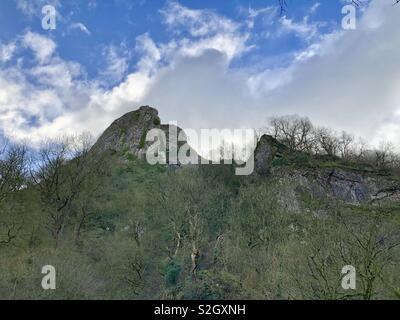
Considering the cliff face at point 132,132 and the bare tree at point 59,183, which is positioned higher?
the cliff face at point 132,132

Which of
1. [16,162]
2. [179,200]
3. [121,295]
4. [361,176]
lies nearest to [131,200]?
[179,200]

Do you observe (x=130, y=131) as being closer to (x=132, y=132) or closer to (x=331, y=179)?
(x=132, y=132)

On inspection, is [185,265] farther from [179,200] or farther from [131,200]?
→ [131,200]

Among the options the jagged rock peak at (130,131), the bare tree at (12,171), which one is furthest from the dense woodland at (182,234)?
the jagged rock peak at (130,131)

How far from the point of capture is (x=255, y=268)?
22750 mm

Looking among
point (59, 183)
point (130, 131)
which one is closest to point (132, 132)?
point (130, 131)

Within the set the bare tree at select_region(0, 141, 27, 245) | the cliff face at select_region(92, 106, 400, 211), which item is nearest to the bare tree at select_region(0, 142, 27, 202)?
the bare tree at select_region(0, 141, 27, 245)

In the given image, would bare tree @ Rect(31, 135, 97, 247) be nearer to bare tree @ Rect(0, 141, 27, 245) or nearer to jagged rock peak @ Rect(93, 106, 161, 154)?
bare tree @ Rect(0, 141, 27, 245)

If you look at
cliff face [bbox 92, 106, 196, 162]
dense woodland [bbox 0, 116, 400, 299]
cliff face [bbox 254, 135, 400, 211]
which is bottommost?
dense woodland [bbox 0, 116, 400, 299]

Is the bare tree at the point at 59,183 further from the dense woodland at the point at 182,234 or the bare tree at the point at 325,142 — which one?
the bare tree at the point at 325,142

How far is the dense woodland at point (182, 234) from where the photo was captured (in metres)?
15.6

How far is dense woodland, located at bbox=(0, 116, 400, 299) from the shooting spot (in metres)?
15.6

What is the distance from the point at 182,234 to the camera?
31109mm
